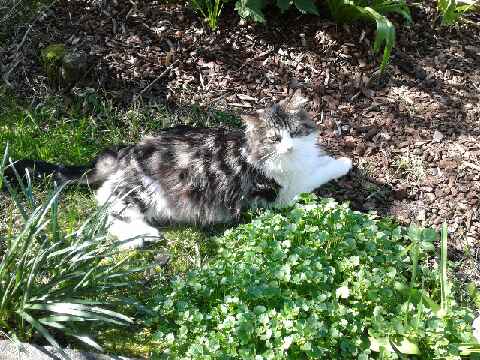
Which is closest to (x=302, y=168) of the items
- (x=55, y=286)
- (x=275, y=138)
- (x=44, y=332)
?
(x=275, y=138)

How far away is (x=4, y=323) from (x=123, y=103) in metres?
2.38

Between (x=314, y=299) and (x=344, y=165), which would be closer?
(x=314, y=299)

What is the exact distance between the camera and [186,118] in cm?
483

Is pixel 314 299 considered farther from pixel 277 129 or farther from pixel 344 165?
pixel 344 165

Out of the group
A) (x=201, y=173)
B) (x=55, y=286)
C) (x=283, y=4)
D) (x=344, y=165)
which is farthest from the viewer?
(x=283, y=4)

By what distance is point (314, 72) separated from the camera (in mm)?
5074

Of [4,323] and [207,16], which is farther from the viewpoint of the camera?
[207,16]

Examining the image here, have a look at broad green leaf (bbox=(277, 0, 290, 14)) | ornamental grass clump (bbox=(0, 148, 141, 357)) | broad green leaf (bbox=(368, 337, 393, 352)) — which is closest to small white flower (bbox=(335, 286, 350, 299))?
broad green leaf (bbox=(368, 337, 393, 352))

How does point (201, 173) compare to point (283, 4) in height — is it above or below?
below

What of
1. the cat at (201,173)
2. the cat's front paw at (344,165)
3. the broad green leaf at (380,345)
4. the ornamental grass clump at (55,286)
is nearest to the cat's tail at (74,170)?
the cat at (201,173)

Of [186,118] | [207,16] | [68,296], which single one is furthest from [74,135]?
[68,296]

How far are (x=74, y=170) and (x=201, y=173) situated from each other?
864mm

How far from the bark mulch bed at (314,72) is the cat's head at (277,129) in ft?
1.89

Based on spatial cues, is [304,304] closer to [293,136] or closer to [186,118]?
[293,136]
